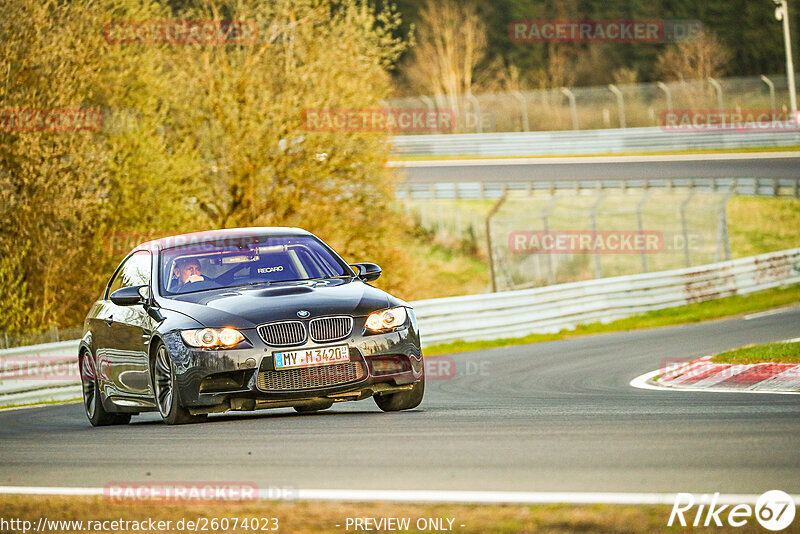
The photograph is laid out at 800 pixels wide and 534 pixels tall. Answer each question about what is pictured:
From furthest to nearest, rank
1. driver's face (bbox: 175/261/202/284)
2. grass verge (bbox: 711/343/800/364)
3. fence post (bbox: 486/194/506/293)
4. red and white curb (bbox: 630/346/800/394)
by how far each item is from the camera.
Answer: fence post (bbox: 486/194/506/293) < grass verge (bbox: 711/343/800/364) < red and white curb (bbox: 630/346/800/394) < driver's face (bbox: 175/261/202/284)

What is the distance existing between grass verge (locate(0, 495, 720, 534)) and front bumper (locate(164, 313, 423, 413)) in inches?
105

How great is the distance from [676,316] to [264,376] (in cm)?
1696

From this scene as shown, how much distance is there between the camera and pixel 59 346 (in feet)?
54.9

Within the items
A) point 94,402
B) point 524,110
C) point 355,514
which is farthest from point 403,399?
point 524,110

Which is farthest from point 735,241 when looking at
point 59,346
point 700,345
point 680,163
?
point 59,346

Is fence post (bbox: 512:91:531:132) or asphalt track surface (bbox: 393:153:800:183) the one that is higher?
fence post (bbox: 512:91:531:132)

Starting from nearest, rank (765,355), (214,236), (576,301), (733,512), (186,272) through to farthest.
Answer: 1. (733,512)
2. (186,272)
3. (214,236)
4. (765,355)
5. (576,301)

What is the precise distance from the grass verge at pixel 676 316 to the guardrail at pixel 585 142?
787 inches

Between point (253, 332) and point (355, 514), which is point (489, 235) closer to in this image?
point (253, 332)

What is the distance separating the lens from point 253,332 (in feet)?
28.2

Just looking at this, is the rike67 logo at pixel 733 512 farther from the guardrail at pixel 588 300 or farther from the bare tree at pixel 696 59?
the bare tree at pixel 696 59

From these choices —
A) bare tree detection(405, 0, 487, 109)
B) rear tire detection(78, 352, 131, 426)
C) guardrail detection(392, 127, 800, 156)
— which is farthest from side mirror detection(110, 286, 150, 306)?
bare tree detection(405, 0, 487, 109)

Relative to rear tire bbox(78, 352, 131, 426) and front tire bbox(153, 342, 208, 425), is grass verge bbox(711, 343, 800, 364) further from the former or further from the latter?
rear tire bbox(78, 352, 131, 426)

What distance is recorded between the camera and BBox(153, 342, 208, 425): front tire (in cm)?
888
